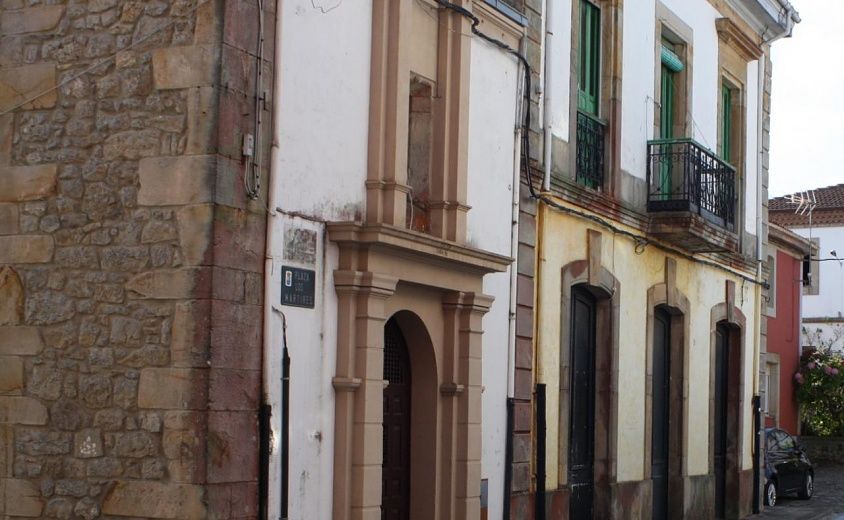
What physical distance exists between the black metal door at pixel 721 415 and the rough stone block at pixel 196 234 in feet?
42.3

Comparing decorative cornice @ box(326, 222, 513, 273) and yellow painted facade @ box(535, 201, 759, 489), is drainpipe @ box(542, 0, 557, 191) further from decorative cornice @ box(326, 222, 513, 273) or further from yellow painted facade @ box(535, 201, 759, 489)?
decorative cornice @ box(326, 222, 513, 273)

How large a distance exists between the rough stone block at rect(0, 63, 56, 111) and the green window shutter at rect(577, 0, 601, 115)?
7.68 m

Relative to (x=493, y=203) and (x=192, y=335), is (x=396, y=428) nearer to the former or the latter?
(x=493, y=203)

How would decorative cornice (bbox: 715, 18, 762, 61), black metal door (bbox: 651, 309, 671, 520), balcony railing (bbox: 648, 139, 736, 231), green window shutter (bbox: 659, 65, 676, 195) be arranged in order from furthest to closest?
decorative cornice (bbox: 715, 18, 762, 61) < green window shutter (bbox: 659, 65, 676, 195) < black metal door (bbox: 651, 309, 671, 520) < balcony railing (bbox: 648, 139, 736, 231)

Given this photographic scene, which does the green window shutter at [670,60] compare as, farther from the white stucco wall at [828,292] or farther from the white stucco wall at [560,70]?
the white stucco wall at [828,292]

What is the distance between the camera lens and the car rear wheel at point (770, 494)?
2322 cm

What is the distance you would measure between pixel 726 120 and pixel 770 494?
20.5ft

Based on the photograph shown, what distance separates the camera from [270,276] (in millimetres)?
9992

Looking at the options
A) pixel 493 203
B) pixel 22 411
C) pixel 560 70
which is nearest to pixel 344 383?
pixel 22 411

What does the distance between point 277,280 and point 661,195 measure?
8.92 m

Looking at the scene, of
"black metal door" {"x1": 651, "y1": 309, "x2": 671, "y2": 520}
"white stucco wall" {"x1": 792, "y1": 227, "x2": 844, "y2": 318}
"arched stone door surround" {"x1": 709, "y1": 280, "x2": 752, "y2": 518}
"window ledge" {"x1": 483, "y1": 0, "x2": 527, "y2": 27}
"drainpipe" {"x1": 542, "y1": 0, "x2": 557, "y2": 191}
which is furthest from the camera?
"white stucco wall" {"x1": 792, "y1": 227, "x2": 844, "y2": 318}

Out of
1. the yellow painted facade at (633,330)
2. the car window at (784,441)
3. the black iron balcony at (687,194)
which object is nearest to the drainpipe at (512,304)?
the yellow painted facade at (633,330)

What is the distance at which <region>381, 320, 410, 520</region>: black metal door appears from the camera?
12.3 m

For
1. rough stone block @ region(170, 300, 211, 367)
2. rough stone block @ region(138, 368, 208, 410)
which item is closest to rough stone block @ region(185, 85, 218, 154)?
rough stone block @ region(170, 300, 211, 367)
